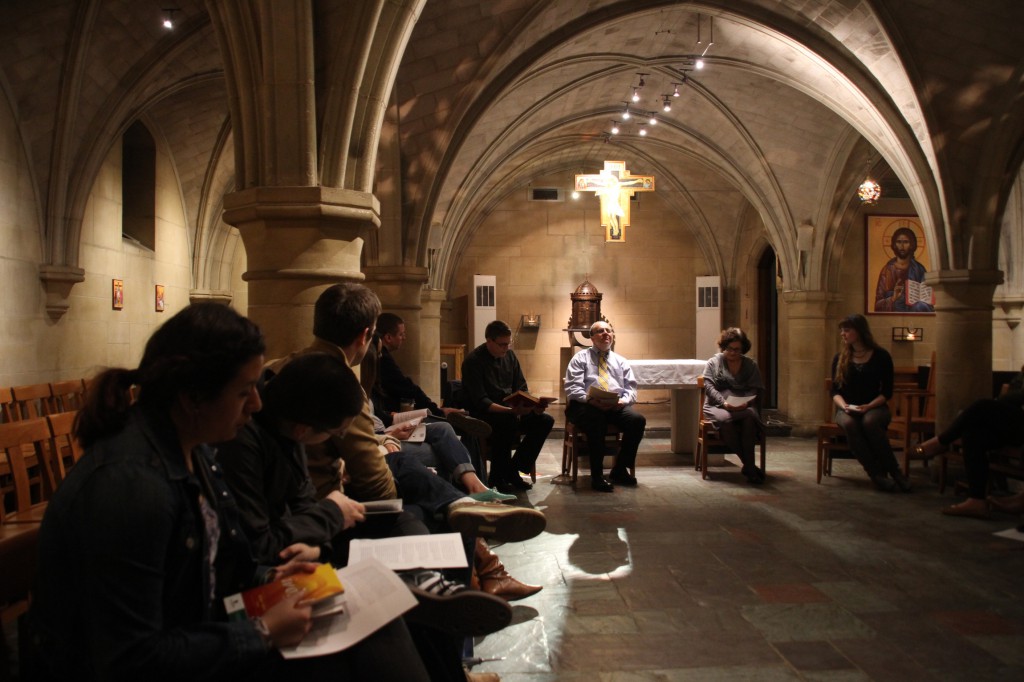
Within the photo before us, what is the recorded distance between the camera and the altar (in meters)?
7.66

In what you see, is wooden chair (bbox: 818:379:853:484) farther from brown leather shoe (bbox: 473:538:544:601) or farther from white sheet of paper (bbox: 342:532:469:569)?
white sheet of paper (bbox: 342:532:469:569)

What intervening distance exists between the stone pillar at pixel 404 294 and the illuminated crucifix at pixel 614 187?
15.9 feet

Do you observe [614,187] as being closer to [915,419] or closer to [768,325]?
[768,325]

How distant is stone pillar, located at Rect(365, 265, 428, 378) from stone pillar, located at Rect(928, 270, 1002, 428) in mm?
4931

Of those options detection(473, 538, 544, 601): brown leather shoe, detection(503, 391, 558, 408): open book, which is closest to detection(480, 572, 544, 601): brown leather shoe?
detection(473, 538, 544, 601): brown leather shoe

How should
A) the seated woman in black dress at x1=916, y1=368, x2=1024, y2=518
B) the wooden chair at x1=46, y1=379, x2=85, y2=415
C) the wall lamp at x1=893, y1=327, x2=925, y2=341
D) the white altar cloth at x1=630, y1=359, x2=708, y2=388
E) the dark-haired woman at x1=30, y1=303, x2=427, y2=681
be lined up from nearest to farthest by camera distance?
the dark-haired woman at x1=30, y1=303, x2=427, y2=681, the seated woman in black dress at x1=916, y1=368, x2=1024, y2=518, the wooden chair at x1=46, y1=379, x2=85, y2=415, the white altar cloth at x1=630, y1=359, x2=708, y2=388, the wall lamp at x1=893, y1=327, x2=925, y2=341

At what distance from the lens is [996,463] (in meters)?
5.40

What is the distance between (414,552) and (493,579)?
4.75 ft

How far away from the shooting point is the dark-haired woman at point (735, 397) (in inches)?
258

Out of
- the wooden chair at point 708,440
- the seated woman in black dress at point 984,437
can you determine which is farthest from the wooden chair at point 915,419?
the wooden chair at point 708,440

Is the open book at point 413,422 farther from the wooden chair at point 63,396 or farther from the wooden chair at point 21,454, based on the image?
the wooden chair at point 63,396

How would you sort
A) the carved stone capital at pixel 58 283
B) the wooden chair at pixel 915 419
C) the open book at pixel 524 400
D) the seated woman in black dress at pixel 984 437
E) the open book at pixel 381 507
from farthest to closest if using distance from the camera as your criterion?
the carved stone capital at pixel 58 283, the wooden chair at pixel 915 419, the open book at pixel 524 400, the seated woman in black dress at pixel 984 437, the open book at pixel 381 507

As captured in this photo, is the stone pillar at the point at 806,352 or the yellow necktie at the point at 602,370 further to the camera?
the stone pillar at the point at 806,352

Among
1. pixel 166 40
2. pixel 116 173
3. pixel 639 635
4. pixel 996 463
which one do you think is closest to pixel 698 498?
pixel 996 463
